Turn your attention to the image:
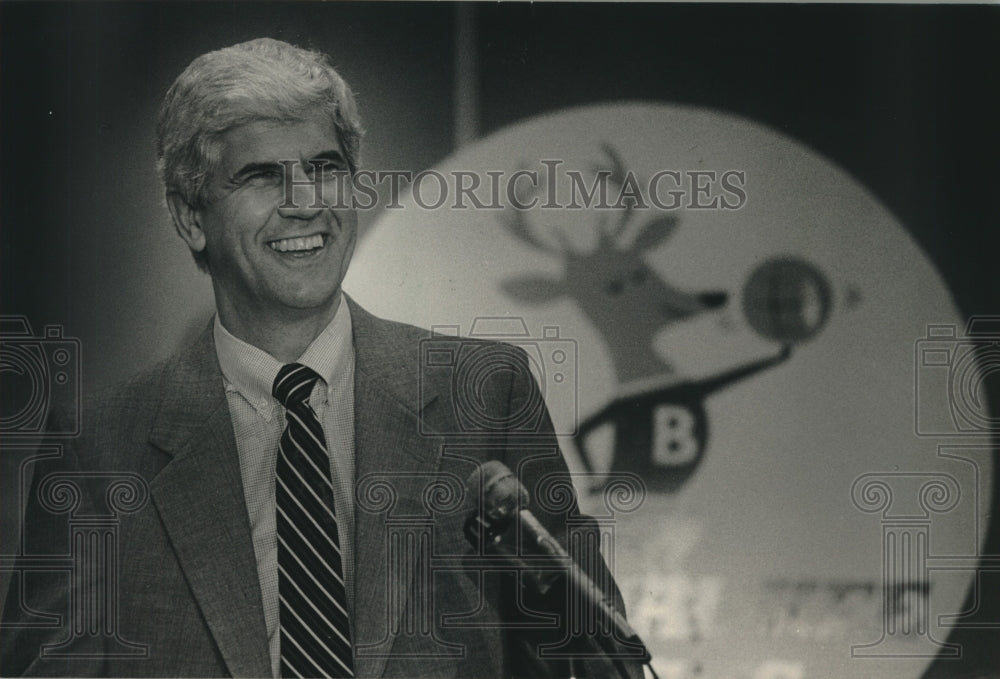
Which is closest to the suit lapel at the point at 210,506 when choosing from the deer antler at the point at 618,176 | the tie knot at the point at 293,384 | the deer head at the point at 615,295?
the tie knot at the point at 293,384

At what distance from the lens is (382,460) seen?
3.09 m

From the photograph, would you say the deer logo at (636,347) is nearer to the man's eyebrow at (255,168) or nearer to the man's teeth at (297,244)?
the man's teeth at (297,244)

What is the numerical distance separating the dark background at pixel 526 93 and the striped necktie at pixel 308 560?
463mm

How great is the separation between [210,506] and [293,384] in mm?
344

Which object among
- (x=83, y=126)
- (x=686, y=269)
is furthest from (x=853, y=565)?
(x=83, y=126)

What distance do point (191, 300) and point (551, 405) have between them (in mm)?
899

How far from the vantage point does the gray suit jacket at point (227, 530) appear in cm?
305

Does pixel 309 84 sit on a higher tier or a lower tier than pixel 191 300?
higher

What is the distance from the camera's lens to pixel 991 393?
3.14 meters

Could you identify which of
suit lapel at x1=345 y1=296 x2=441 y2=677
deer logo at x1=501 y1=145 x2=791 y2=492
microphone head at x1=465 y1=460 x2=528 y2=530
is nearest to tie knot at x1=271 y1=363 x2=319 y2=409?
suit lapel at x1=345 y1=296 x2=441 y2=677

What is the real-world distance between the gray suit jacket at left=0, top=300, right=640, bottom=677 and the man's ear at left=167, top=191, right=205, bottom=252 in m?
0.21

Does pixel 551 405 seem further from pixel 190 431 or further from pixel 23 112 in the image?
pixel 23 112

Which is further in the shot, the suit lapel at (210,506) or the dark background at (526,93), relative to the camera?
the dark background at (526,93)

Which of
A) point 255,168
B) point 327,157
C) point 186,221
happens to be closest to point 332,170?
point 327,157
